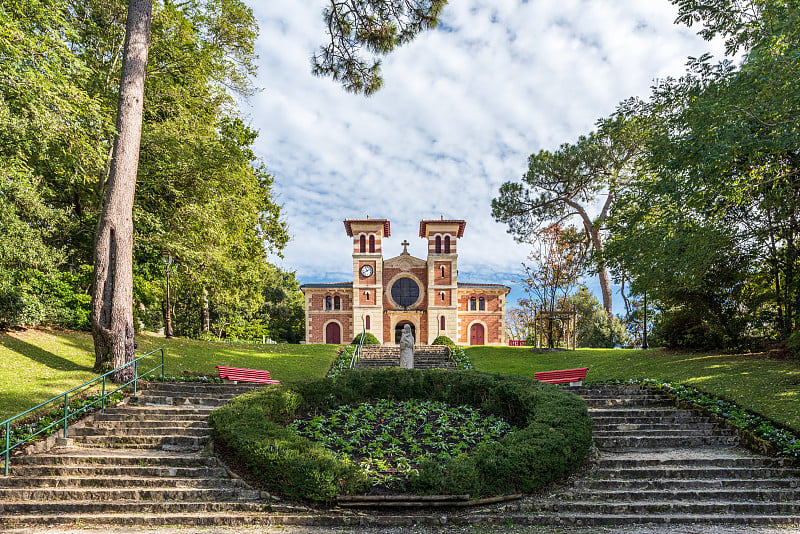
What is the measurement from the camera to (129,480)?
280 inches

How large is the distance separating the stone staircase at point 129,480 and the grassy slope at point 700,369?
9712 mm

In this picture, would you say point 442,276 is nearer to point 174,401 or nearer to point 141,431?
point 174,401

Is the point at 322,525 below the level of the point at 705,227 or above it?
below

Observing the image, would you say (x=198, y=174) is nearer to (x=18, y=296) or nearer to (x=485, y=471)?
(x=18, y=296)

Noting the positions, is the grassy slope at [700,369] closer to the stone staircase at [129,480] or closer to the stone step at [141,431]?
the stone staircase at [129,480]

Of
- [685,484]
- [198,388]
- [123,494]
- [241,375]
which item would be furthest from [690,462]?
[198,388]

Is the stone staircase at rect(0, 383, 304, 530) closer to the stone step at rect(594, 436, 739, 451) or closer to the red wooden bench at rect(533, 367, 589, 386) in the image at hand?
the stone step at rect(594, 436, 739, 451)

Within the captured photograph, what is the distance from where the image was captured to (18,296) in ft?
44.3

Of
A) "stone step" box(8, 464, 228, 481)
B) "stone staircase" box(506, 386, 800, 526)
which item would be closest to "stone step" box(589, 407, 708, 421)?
"stone staircase" box(506, 386, 800, 526)

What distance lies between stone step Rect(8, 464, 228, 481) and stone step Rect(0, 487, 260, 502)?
0.47m

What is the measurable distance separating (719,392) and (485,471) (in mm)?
7335

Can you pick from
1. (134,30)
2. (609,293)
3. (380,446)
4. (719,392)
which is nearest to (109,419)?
(380,446)

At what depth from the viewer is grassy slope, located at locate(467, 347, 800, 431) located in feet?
32.6

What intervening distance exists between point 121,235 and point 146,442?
17.7 feet
